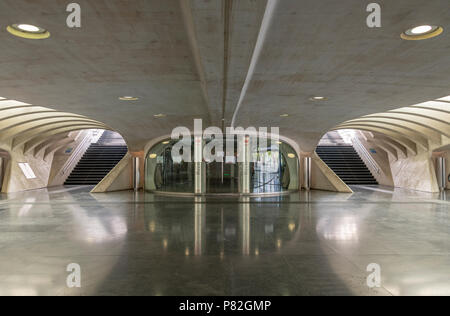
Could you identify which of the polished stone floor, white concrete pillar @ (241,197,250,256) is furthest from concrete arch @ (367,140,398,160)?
white concrete pillar @ (241,197,250,256)

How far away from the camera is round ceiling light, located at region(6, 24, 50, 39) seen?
5551 mm

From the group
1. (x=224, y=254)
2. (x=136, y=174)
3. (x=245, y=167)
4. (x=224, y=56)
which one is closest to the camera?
(x=224, y=254)

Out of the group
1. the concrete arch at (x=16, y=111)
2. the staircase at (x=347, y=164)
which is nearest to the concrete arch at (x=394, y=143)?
the staircase at (x=347, y=164)

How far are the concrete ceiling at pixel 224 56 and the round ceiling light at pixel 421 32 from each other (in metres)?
0.16

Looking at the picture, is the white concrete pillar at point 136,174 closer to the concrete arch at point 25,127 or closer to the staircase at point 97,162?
the concrete arch at point 25,127

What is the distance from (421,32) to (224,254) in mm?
5646

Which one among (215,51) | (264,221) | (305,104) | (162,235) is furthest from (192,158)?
(215,51)

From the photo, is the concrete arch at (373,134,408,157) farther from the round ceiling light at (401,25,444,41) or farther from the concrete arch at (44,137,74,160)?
the concrete arch at (44,137,74,160)

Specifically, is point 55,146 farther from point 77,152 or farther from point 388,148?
point 388,148

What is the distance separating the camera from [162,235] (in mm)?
7637

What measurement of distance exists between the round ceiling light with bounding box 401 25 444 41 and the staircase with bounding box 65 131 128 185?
28.4 metres

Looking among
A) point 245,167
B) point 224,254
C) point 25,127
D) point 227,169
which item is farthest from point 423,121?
point 25,127

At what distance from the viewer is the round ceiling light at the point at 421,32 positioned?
564 centimetres

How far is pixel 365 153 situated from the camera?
108ft
